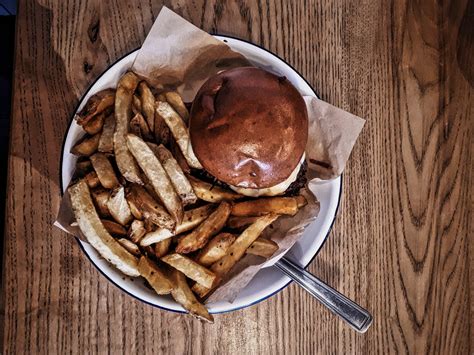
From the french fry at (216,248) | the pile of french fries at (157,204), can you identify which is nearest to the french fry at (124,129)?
the pile of french fries at (157,204)

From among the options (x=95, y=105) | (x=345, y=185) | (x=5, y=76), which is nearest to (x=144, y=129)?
(x=95, y=105)

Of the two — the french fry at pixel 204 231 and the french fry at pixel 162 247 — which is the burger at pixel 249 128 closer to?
the french fry at pixel 204 231

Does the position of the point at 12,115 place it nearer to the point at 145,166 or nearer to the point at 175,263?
the point at 145,166

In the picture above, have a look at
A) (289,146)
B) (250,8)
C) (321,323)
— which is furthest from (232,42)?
(321,323)

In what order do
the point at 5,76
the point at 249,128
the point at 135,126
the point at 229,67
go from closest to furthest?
1. the point at 249,128
2. the point at 135,126
3. the point at 229,67
4. the point at 5,76

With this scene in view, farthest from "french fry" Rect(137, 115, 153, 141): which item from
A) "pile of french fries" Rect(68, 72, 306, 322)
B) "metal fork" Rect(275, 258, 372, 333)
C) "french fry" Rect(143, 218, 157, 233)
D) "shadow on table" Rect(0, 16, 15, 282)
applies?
"shadow on table" Rect(0, 16, 15, 282)

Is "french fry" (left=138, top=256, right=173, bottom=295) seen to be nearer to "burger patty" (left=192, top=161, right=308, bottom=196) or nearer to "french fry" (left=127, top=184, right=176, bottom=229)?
"french fry" (left=127, top=184, right=176, bottom=229)

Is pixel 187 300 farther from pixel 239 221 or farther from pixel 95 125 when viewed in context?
pixel 95 125
